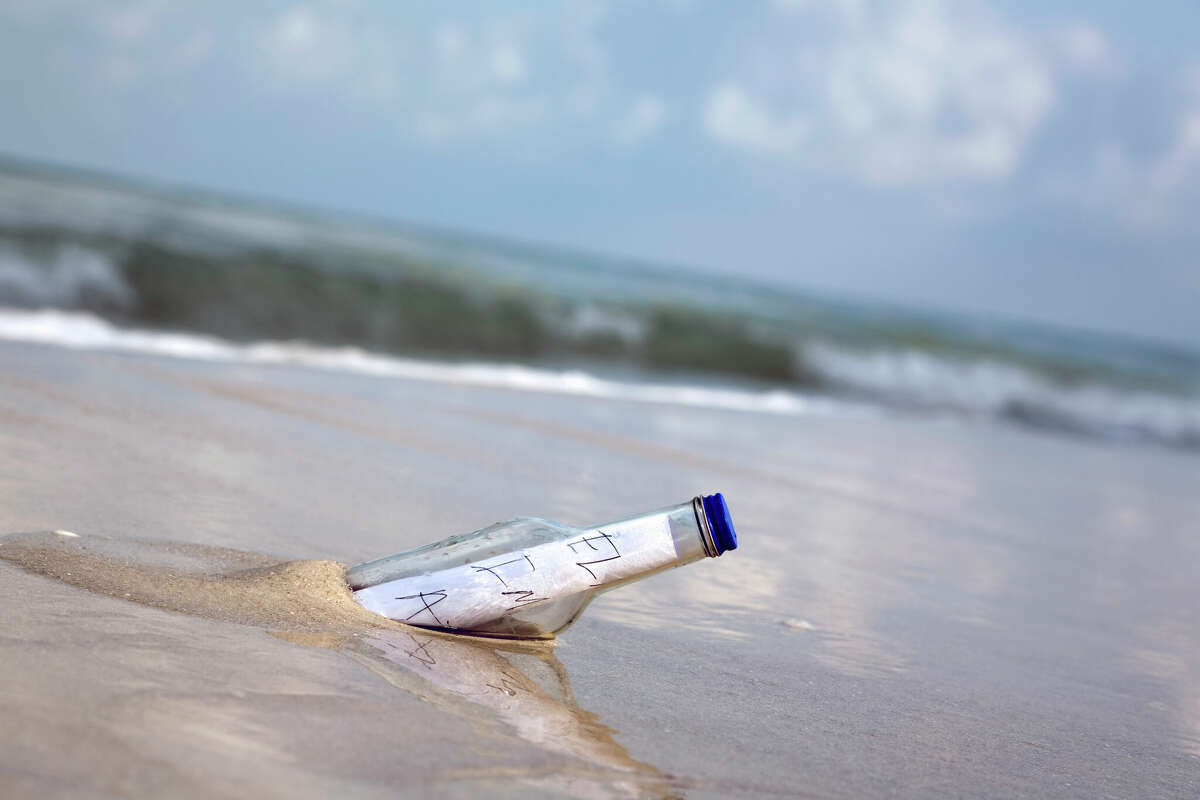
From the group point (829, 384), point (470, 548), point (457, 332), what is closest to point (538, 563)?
point (470, 548)

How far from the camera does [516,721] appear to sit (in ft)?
6.31

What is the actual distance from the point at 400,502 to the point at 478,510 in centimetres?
25

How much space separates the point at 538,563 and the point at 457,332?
34.0 ft

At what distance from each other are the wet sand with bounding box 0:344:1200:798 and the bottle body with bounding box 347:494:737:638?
0.07m

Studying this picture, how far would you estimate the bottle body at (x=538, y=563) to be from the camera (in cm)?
218

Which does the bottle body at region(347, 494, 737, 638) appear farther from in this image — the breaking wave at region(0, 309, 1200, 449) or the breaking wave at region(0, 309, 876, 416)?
the breaking wave at region(0, 309, 1200, 449)

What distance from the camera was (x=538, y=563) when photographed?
7.21 ft

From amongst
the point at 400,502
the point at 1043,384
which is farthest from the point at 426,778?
the point at 1043,384

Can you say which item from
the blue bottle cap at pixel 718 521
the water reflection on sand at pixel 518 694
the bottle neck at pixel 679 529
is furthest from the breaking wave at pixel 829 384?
the blue bottle cap at pixel 718 521

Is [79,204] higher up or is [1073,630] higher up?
[79,204]

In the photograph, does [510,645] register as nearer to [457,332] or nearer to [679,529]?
[679,529]

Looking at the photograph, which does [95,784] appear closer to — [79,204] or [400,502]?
[400,502]

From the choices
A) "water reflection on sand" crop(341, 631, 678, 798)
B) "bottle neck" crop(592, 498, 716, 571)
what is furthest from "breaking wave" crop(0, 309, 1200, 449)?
"bottle neck" crop(592, 498, 716, 571)

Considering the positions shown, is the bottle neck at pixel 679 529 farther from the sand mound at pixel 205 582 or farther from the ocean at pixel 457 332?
the ocean at pixel 457 332
